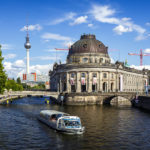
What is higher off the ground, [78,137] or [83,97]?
[83,97]

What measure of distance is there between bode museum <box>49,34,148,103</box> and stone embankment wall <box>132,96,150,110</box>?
10.0 m

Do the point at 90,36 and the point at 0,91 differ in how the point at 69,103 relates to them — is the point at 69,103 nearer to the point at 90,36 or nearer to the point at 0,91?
the point at 0,91

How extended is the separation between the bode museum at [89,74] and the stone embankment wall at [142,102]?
1001 cm

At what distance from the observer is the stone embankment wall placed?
94550 mm

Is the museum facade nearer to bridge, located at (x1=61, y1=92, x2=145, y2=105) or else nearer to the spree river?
bridge, located at (x1=61, y1=92, x2=145, y2=105)

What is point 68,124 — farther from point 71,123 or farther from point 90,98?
point 90,98

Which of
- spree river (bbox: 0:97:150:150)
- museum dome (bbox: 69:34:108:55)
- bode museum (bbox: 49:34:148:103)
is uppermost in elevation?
museum dome (bbox: 69:34:108:55)

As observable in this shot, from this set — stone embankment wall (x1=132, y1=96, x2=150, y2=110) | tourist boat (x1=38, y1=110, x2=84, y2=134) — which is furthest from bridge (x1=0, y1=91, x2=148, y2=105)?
tourist boat (x1=38, y1=110, x2=84, y2=134)

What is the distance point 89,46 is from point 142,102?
57.2m

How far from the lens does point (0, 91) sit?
2891 inches

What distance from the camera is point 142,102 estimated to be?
100 m

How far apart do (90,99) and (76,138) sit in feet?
236

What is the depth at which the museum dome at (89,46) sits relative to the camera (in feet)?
482

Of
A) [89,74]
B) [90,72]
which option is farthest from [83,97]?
[90,72]
